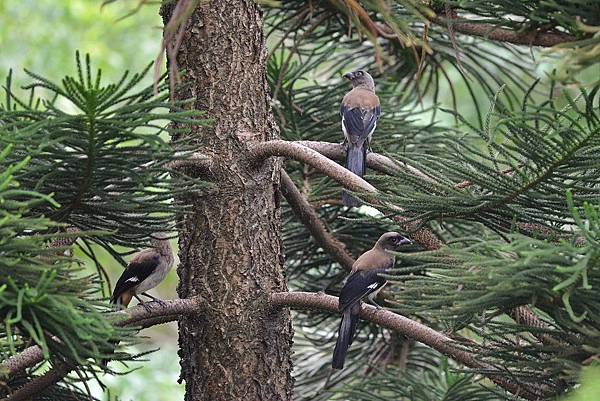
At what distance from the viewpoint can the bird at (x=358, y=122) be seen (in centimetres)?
329

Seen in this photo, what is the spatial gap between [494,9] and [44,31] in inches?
260

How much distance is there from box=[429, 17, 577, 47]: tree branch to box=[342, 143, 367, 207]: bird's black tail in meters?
0.49

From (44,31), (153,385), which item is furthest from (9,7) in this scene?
(153,385)

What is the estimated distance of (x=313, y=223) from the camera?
3.46 meters

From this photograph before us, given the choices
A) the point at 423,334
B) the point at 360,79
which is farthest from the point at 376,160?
the point at 360,79

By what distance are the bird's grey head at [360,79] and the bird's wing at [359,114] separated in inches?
6.2

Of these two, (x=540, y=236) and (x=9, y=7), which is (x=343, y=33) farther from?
(x=9, y=7)

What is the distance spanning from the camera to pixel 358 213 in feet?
13.1

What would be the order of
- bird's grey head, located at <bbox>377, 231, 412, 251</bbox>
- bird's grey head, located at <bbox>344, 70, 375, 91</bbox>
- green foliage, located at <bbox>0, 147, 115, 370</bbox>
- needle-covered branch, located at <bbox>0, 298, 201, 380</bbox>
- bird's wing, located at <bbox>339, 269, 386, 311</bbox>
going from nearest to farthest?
green foliage, located at <bbox>0, 147, 115, 370</bbox>, needle-covered branch, located at <bbox>0, 298, 201, 380</bbox>, bird's wing, located at <bbox>339, 269, 386, 311</bbox>, bird's grey head, located at <bbox>377, 231, 412, 251</bbox>, bird's grey head, located at <bbox>344, 70, 375, 91</bbox>

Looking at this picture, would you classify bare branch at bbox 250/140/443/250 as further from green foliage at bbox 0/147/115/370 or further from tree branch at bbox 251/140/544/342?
green foliage at bbox 0/147/115/370

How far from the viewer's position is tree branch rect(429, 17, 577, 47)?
7.77ft

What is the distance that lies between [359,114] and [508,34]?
1190 millimetres

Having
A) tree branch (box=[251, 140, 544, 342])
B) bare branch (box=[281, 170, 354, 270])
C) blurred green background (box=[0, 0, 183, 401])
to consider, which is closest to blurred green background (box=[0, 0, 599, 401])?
blurred green background (box=[0, 0, 183, 401])

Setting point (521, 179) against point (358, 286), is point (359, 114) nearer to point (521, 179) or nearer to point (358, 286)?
point (358, 286)
